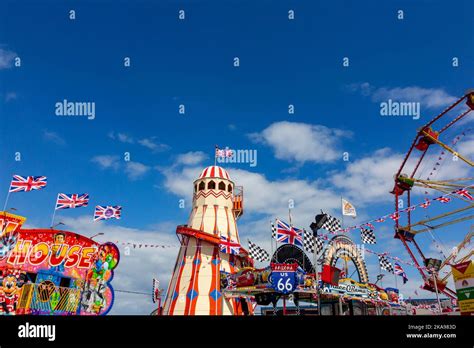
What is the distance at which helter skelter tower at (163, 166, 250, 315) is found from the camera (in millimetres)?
29641

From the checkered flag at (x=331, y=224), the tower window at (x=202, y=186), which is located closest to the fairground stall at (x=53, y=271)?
the tower window at (x=202, y=186)

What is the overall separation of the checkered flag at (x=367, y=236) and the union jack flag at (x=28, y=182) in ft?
89.1

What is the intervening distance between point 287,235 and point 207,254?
950 centimetres

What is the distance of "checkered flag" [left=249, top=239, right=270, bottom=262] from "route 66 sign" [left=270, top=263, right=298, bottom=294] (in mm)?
8187

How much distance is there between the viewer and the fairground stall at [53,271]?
2311 centimetres

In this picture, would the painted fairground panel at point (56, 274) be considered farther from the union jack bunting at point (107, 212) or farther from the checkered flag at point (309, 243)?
the checkered flag at point (309, 243)

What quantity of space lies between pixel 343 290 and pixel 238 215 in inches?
475

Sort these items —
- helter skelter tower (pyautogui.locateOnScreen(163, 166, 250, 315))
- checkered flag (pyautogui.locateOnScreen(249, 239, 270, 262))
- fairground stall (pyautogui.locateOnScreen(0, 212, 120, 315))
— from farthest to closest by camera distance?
checkered flag (pyautogui.locateOnScreen(249, 239, 270, 262))
helter skelter tower (pyautogui.locateOnScreen(163, 166, 250, 315))
fairground stall (pyautogui.locateOnScreen(0, 212, 120, 315))

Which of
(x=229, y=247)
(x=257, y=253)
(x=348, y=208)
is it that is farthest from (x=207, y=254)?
(x=348, y=208)

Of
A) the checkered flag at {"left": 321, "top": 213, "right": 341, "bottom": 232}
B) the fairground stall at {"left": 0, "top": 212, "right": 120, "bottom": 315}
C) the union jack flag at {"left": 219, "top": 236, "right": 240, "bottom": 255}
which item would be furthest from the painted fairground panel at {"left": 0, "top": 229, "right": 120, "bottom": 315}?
the checkered flag at {"left": 321, "top": 213, "right": 341, "bottom": 232}

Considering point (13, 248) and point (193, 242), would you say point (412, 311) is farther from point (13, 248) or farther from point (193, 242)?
point (13, 248)

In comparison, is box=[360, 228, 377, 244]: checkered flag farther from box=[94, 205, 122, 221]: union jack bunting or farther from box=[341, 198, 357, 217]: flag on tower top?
box=[94, 205, 122, 221]: union jack bunting

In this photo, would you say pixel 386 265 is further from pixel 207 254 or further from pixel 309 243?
pixel 207 254
